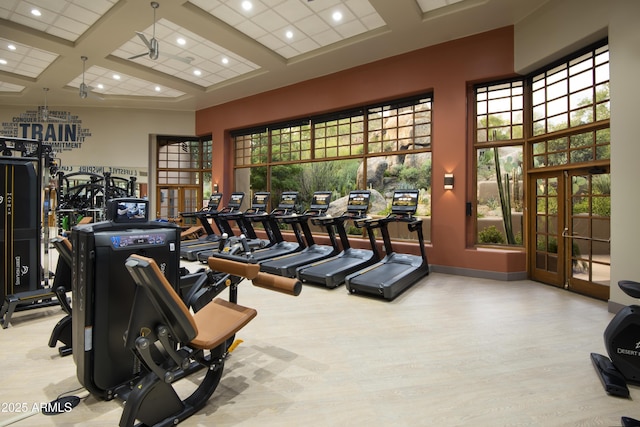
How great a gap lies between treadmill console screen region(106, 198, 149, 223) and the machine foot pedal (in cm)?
359

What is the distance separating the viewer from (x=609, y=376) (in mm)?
2527

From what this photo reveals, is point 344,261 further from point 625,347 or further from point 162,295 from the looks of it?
point 162,295

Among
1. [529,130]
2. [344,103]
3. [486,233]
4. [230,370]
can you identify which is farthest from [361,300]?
[344,103]

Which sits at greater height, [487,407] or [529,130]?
[529,130]

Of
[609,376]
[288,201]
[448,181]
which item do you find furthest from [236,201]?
[609,376]

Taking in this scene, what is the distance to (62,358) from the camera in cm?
287

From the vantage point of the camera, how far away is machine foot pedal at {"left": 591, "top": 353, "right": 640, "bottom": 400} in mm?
2385

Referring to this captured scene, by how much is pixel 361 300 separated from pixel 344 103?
492 cm

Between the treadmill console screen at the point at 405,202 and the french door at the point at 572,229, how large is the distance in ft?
6.75

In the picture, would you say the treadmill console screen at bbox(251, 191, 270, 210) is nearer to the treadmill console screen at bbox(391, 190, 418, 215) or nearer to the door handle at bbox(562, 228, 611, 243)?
the treadmill console screen at bbox(391, 190, 418, 215)

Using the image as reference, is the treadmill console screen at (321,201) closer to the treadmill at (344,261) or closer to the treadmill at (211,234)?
the treadmill at (344,261)

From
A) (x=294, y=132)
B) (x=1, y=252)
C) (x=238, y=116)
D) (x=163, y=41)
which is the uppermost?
(x=163, y=41)

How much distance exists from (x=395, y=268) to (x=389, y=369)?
3118 millimetres

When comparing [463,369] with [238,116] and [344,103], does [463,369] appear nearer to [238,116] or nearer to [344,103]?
[344,103]
